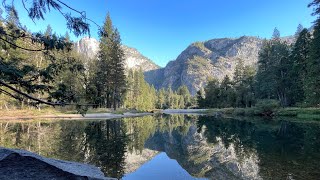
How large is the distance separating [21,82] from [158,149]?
12.5 metres

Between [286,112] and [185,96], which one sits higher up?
[185,96]

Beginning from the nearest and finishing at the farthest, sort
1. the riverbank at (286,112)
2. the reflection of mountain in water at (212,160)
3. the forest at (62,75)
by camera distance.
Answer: the forest at (62,75) → the reflection of mountain in water at (212,160) → the riverbank at (286,112)

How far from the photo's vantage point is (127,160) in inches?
524

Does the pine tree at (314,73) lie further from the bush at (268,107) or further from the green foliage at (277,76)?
the green foliage at (277,76)

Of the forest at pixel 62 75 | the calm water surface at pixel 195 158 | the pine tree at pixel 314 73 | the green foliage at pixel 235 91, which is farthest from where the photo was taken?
the green foliage at pixel 235 91

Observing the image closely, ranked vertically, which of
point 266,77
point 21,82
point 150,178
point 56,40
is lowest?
point 150,178

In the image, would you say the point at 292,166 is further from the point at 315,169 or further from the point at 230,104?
the point at 230,104

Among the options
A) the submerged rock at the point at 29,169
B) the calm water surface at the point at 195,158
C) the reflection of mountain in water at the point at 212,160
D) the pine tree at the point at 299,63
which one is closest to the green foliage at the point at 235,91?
the pine tree at the point at 299,63

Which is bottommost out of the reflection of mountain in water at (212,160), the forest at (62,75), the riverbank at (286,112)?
the reflection of mountain in water at (212,160)

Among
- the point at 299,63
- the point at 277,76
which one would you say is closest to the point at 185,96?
the point at 277,76

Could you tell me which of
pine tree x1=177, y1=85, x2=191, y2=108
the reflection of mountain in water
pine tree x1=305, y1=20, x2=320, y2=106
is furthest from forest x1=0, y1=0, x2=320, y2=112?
pine tree x1=177, y1=85, x2=191, y2=108

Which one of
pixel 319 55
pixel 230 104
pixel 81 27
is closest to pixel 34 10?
pixel 81 27

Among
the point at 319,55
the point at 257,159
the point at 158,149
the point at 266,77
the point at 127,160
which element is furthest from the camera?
the point at 266,77

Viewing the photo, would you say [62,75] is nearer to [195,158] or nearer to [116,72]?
[195,158]
